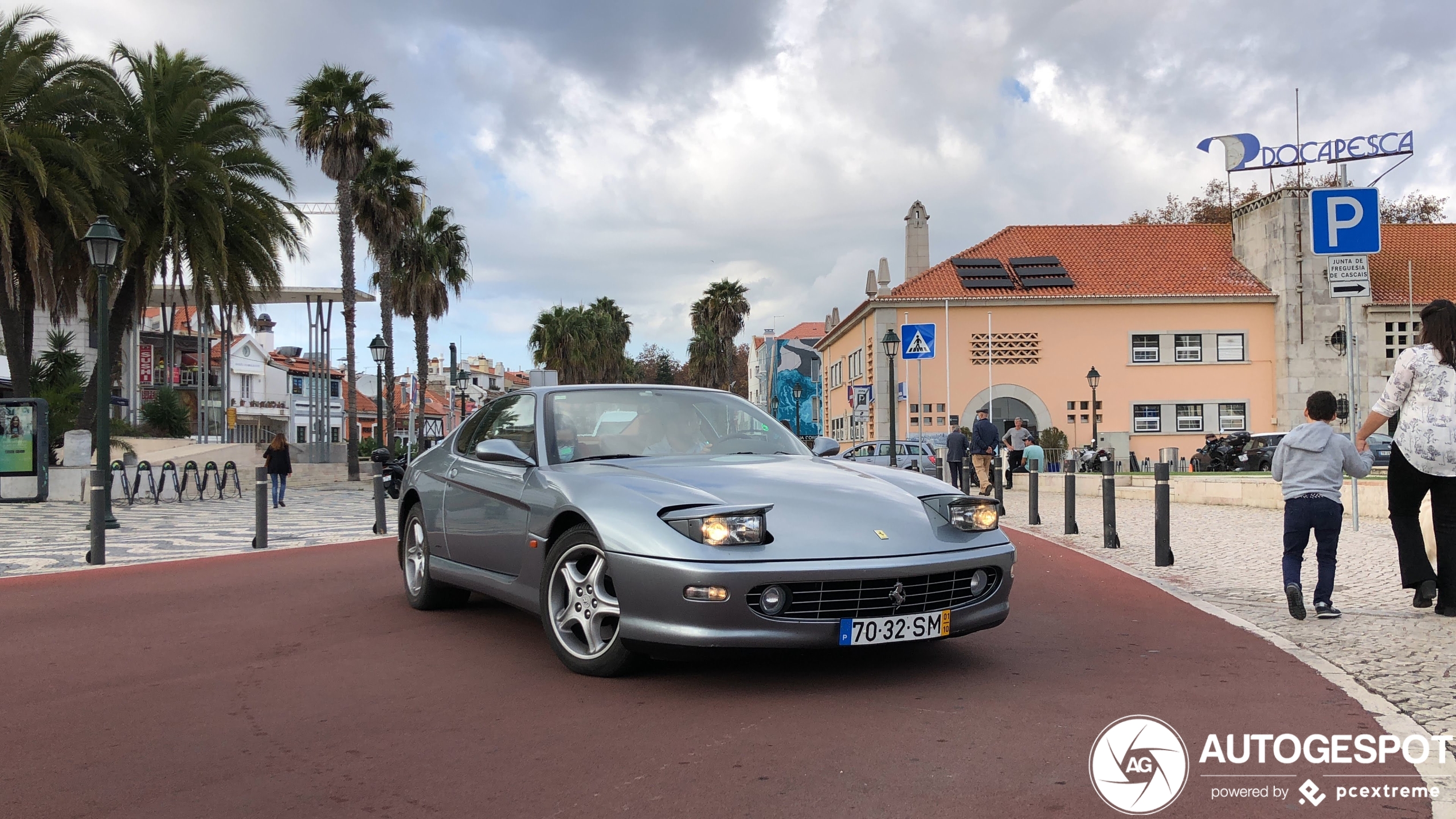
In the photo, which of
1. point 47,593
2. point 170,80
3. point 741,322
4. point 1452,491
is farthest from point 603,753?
point 741,322

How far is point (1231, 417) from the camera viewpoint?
150ft

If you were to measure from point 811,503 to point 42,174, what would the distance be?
20.8m

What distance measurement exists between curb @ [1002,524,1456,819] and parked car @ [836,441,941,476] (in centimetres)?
1719

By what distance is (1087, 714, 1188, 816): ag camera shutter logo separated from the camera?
139 inches

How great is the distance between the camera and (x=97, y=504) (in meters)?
11.1

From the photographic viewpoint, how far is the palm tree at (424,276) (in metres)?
42.5

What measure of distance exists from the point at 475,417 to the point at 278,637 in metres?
1.76

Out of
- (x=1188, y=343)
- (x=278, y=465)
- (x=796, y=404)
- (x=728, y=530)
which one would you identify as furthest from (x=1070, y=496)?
(x=796, y=404)

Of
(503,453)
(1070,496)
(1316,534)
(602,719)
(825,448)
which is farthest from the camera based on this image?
(1070,496)

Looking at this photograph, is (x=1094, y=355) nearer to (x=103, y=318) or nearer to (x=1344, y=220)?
(x=1344, y=220)

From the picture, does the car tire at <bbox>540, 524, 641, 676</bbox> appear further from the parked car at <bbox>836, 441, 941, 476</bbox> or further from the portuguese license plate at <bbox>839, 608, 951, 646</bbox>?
the parked car at <bbox>836, 441, 941, 476</bbox>

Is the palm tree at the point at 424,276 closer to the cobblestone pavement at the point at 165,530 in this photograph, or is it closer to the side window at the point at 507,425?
the cobblestone pavement at the point at 165,530

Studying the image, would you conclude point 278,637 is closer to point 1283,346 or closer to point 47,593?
point 47,593

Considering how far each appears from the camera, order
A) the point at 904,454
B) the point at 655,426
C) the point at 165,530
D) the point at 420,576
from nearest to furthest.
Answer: the point at 655,426 → the point at 420,576 → the point at 165,530 → the point at 904,454
